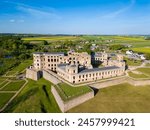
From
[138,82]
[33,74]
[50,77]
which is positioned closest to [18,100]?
[50,77]

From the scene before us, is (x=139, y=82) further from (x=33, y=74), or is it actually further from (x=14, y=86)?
(x=14, y=86)

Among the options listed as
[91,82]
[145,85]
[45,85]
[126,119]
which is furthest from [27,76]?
[126,119]

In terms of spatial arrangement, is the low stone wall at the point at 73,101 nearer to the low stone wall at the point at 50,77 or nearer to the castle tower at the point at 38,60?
the low stone wall at the point at 50,77

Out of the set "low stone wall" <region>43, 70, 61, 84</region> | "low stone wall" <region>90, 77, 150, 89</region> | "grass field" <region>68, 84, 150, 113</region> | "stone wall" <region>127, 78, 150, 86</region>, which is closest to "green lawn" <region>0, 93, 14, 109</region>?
"low stone wall" <region>43, 70, 61, 84</region>

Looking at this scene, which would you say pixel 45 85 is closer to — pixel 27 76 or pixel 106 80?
pixel 27 76

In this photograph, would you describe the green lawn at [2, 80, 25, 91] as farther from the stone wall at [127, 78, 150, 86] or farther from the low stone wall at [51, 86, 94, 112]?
the stone wall at [127, 78, 150, 86]
